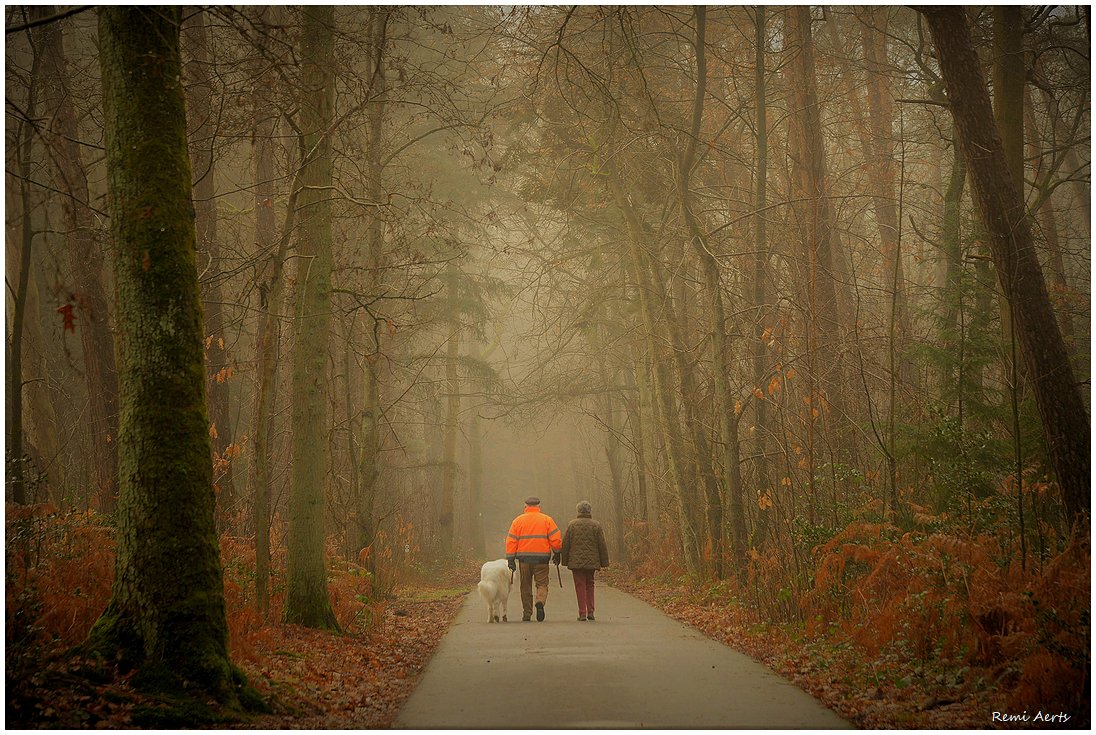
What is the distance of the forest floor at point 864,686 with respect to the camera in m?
5.70

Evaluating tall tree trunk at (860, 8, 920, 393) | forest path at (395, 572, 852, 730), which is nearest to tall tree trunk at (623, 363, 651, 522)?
tall tree trunk at (860, 8, 920, 393)

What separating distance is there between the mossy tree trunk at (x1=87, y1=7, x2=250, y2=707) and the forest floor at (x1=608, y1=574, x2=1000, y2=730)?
4553 millimetres

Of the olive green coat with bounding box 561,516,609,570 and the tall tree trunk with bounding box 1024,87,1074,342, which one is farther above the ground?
the tall tree trunk with bounding box 1024,87,1074,342

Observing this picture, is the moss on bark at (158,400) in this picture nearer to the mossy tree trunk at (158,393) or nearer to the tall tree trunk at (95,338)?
the mossy tree trunk at (158,393)

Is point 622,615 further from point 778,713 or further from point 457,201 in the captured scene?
point 457,201

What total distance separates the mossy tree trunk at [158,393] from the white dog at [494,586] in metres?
6.62

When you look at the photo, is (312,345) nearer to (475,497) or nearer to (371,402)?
(371,402)

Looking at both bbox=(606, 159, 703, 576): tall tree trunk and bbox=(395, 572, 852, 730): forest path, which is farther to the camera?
bbox=(606, 159, 703, 576): tall tree trunk

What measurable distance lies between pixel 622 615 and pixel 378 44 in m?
9.12

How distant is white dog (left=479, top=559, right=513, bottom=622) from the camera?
12188 mm

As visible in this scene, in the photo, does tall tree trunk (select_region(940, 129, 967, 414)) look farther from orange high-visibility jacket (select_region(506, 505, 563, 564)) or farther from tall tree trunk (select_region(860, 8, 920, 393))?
orange high-visibility jacket (select_region(506, 505, 563, 564))
